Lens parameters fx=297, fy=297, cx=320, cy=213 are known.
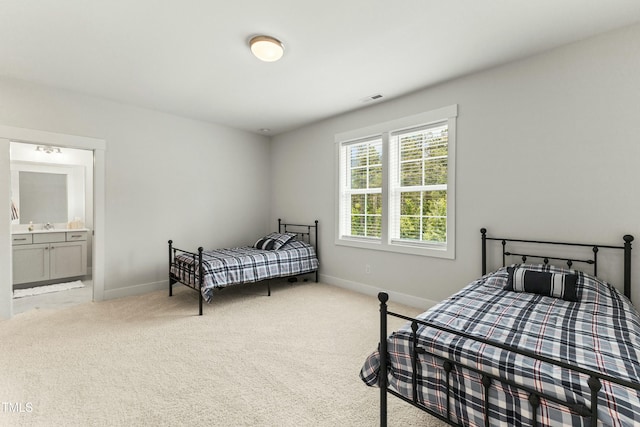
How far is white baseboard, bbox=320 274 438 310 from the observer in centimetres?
351

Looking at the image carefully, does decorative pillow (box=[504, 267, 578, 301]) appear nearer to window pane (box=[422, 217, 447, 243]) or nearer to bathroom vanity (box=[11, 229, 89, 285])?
window pane (box=[422, 217, 447, 243])

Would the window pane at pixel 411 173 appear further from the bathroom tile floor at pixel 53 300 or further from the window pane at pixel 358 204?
the bathroom tile floor at pixel 53 300

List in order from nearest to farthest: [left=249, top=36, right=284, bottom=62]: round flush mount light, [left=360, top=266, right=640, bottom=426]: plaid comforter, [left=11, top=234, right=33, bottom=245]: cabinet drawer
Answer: [left=360, top=266, right=640, bottom=426]: plaid comforter, [left=249, top=36, right=284, bottom=62]: round flush mount light, [left=11, top=234, right=33, bottom=245]: cabinet drawer

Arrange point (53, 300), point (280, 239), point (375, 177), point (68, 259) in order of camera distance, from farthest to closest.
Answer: point (68, 259) < point (280, 239) < point (375, 177) < point (53, 300)

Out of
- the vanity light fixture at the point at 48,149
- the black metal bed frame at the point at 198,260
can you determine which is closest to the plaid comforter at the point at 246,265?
the black metal bed frame at the point at 198,260

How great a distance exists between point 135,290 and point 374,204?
11.6 feet

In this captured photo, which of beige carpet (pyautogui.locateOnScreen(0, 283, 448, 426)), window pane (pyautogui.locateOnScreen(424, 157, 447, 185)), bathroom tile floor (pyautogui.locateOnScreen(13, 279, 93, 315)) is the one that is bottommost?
beige carpet (pyautogui.locateOnScreen(0, 283, 448, 426))

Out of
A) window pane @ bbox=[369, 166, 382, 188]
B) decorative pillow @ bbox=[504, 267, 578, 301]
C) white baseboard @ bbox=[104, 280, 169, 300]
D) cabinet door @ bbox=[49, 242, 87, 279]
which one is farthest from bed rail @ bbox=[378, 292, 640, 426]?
cabinet door @ bbox=[49, 242, 87, 279]

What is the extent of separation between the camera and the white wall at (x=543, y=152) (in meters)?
2.32

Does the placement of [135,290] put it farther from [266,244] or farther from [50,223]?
[50,223]

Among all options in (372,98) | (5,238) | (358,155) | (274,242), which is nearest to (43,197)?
(5,238)

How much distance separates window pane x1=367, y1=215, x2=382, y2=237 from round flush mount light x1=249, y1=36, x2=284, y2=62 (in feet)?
7.82

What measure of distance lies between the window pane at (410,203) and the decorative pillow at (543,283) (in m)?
1.40

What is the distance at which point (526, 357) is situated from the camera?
1273 mm
